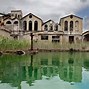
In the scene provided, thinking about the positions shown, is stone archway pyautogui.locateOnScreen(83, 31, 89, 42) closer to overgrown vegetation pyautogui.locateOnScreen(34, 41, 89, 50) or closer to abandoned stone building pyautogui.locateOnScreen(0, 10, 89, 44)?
abandoned stone building pyautogui.locateOnScreen(0, 10, 89, 44)

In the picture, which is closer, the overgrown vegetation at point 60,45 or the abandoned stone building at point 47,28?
the overgrown vegetation at point 60,45

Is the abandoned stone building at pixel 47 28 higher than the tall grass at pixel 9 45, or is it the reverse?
the abandoned stone building at pixel 47 28

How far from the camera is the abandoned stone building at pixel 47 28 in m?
38.9

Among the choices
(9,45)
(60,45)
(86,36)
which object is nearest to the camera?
(9,45)

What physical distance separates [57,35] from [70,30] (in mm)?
2144

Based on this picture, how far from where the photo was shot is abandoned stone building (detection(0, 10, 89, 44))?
3894 cm

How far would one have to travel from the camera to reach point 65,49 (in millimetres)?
30891

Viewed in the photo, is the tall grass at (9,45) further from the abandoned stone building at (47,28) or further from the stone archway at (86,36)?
the stone archway at (86,36)

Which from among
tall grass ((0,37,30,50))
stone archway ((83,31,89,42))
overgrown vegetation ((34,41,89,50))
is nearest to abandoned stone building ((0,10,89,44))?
stone archway ((83,31,89,42))

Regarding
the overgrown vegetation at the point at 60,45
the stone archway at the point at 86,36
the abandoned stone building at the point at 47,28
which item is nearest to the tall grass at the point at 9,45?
the overgrown vegetation at the point at 60,45

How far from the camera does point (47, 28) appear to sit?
39531mm

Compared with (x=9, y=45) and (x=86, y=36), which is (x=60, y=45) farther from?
(x=86, y=36)

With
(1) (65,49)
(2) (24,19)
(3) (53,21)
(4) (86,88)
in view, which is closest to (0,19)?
(2) (24,19)

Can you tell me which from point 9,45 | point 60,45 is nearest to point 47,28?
point 60,45
